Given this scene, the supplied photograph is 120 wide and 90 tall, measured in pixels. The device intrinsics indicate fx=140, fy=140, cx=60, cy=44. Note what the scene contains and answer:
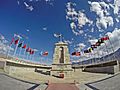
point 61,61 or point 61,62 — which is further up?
point 61,61

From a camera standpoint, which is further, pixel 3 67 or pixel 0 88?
pixel 3 67

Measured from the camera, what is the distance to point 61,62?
3822 cm

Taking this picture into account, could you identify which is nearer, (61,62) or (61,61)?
(61,62)

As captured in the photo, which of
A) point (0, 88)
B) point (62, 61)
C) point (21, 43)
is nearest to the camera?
point (0, 88)

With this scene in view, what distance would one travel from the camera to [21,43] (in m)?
43.1

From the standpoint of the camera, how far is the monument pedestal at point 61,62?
117 feet

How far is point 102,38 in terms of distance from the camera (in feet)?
131

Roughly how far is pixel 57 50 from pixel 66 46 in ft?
9.31

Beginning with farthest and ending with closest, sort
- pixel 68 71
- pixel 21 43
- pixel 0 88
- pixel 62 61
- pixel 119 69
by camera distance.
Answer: pixel 21 43 < pixel 62 61 < pixel 68 71 < pixel 119 69 < pixel 0 88

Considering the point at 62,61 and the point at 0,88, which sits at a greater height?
the point at 62,61

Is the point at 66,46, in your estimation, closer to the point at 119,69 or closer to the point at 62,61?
the point at 62,61

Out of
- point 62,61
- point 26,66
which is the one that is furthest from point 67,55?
point 26,66

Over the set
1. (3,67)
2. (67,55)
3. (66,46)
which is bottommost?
(3,67)

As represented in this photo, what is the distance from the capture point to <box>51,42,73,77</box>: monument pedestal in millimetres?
35812
